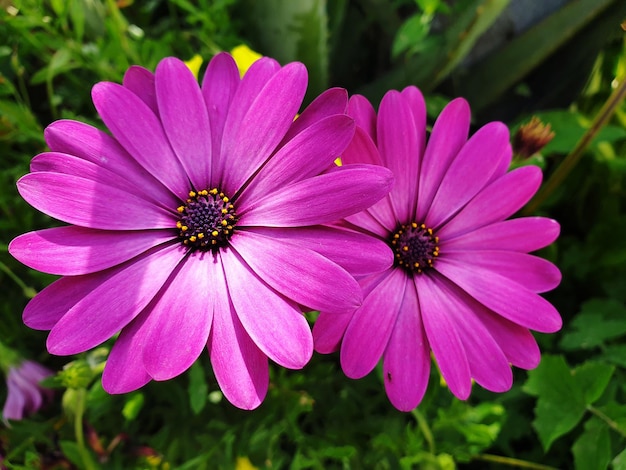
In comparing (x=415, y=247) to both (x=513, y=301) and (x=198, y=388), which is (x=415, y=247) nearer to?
(x=513, y=301)

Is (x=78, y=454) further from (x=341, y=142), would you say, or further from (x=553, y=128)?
(x=553, y=128)

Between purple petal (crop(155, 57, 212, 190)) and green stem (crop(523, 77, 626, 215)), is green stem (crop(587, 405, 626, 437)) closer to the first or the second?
green stem (crop(523, 77, 626, 215))

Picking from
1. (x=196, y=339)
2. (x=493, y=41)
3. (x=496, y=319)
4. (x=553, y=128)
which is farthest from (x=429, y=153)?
(x=493, y=41)

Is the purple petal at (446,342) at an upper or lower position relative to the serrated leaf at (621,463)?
upper

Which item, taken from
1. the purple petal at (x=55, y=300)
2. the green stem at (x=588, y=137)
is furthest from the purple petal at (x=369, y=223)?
the green stem at (x=588, y=137)

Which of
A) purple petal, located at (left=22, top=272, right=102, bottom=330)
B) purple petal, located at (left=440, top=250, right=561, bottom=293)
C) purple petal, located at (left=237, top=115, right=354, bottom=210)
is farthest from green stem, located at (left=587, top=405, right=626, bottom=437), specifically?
purple petal, located at (left=22, top=272, right=102, bottom=330)

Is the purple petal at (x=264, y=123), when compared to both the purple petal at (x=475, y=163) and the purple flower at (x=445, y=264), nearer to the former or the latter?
the purple flower at (x=445, y=264)
